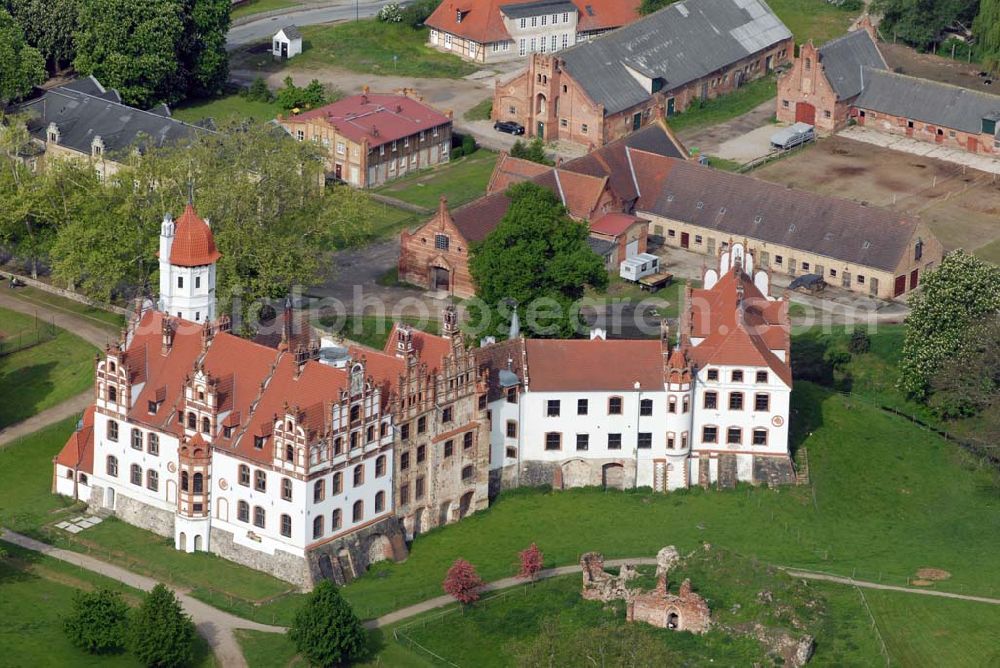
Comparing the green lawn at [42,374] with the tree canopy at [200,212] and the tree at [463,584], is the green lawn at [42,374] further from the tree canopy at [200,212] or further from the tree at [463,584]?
the tree at [463,584]

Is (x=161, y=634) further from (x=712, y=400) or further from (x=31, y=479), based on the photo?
(x=712, y=400)

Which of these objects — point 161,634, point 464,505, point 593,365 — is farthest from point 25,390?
point 593,365

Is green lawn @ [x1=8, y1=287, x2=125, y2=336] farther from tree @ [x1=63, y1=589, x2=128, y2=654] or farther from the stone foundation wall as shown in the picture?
tree @ [x1=63, y1=589, x2=128, y2=654]

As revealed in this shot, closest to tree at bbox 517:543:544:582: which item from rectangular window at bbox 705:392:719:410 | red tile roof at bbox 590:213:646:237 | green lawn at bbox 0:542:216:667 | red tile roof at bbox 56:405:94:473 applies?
rectangular window at bbox 705:392:719:410

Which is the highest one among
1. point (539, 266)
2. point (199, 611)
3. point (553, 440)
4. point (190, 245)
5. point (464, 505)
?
point (190, 245)

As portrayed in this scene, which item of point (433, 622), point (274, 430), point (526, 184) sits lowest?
point (433, 622)

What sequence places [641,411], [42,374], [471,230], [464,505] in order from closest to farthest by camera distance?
[464,505]
[641,411]
[42,374]
[471,230]

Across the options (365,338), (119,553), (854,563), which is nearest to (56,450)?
(119,553)

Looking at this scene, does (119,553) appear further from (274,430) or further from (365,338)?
(365,338)
